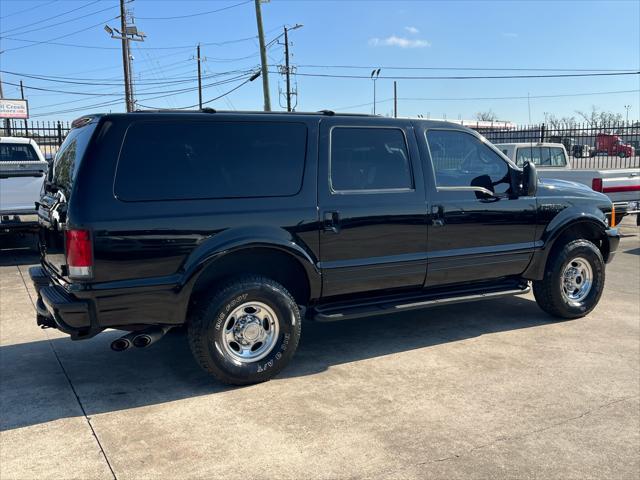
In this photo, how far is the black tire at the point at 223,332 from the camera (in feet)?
13.7

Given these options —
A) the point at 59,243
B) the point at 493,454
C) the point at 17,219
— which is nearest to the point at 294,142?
the point at 59,243

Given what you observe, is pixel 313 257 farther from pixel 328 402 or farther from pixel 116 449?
pixel 116 449

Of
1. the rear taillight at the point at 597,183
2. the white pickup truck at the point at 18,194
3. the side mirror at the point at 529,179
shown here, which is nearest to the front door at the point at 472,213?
the side mirror at the point at 529,179

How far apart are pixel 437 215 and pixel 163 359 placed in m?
2.60

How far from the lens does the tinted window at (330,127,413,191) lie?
4.71m

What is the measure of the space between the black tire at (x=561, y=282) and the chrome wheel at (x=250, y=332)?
2939 mm

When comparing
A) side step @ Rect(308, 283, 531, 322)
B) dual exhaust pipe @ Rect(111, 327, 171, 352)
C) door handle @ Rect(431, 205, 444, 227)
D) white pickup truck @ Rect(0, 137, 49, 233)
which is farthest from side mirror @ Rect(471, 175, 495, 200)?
white pickup truck @ Rect(0, 137, 49, 233)

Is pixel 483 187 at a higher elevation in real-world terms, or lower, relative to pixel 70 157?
lower

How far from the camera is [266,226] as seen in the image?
4.29 meters

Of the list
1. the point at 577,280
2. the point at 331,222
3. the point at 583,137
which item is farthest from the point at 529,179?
the point at 583,137

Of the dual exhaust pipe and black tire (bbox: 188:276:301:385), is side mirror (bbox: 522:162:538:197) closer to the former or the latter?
black tire (bbox: 188:276:301:385)

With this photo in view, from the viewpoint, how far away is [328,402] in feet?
13.5

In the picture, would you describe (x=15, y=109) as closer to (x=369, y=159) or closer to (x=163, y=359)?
(x=163, y=359)

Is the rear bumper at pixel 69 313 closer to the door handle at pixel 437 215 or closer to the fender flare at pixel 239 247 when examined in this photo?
the fender flare at pixel 239 247
